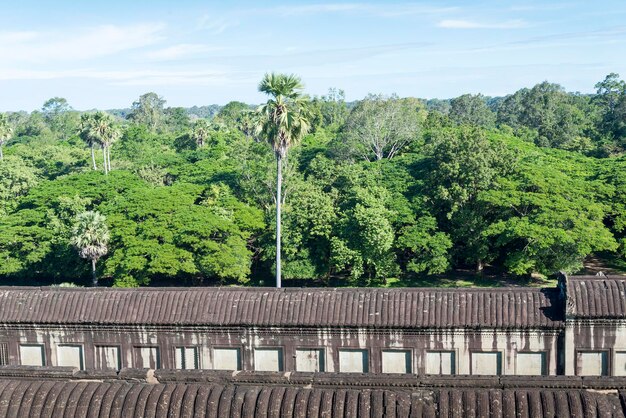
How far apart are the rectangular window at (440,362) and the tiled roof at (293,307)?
1.28 metres

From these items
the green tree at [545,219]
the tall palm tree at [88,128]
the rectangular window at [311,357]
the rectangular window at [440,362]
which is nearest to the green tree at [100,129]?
the tall palm tree at [88,128]

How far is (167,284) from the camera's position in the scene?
2131 inches

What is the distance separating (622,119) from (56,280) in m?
77.8


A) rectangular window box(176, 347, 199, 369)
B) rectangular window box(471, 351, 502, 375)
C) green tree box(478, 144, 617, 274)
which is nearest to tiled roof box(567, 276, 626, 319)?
rectangular window box(471, 351, 502, 375)

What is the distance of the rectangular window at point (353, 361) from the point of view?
26.0 m

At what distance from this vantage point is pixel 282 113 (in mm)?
42250

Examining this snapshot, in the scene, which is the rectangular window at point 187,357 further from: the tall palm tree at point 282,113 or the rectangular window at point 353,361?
the tall palm tree at point 282,113

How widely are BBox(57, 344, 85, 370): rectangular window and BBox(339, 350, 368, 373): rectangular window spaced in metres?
10.8

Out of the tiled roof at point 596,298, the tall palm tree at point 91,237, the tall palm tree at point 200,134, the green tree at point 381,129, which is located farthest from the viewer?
the tall palm tree at point 200,134

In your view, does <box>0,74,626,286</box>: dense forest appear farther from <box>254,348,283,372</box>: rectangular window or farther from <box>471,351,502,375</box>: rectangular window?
<box>471,351,502,375</box>: rectangular window

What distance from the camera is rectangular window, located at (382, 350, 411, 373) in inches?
1017

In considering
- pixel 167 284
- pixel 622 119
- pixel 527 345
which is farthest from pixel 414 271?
pixel 622 119

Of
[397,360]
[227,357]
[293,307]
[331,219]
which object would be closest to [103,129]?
[331,219]

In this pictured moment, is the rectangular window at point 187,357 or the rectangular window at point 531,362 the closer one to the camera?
the rectangular window at point 531,362
